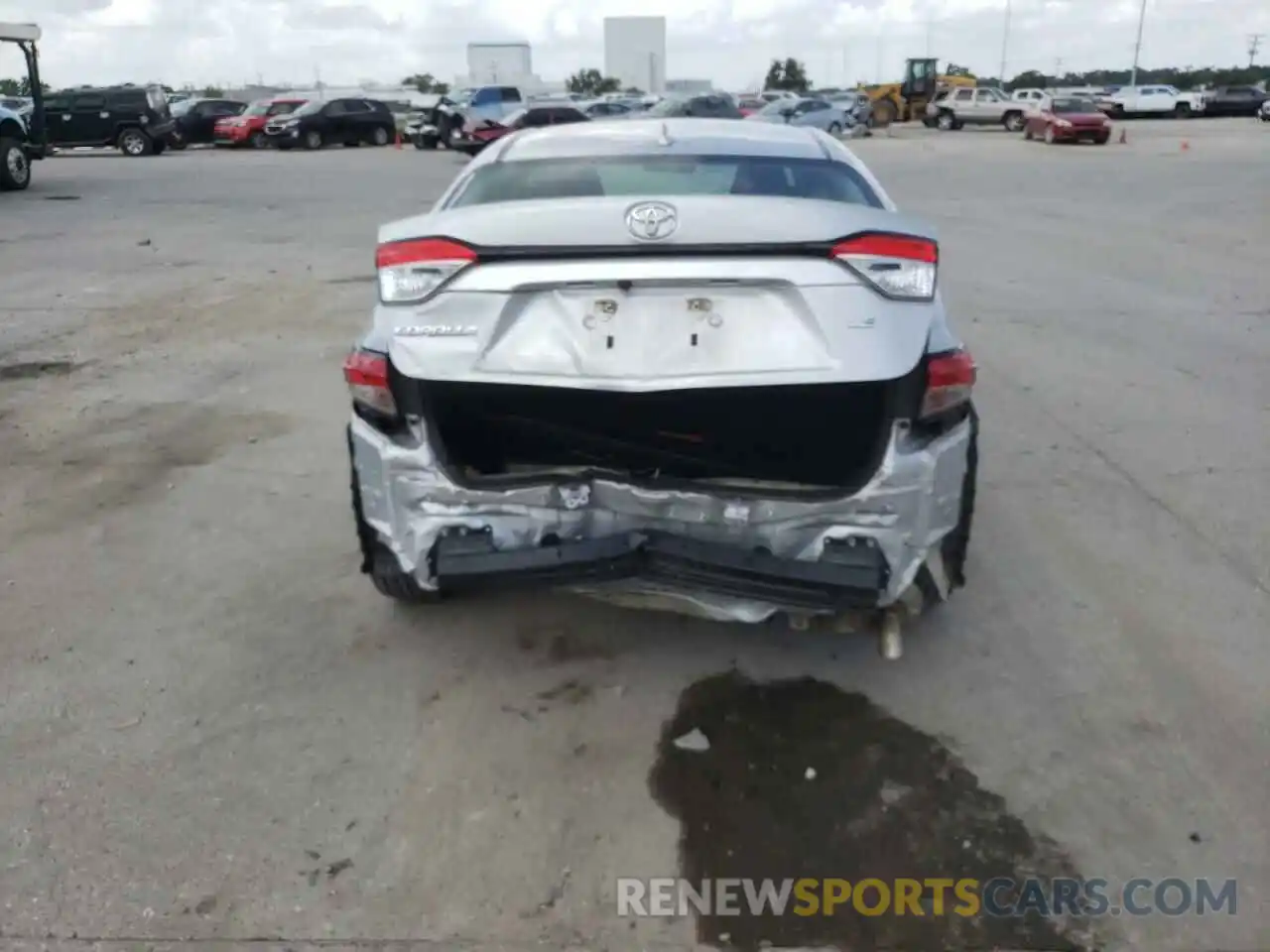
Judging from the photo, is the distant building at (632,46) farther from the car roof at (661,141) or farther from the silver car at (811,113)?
the car roof at (661,141)

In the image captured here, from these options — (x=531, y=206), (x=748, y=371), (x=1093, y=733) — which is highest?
(x=531, y=206)

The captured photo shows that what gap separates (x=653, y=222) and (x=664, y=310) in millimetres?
254

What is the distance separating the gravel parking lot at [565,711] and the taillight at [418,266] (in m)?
1.33

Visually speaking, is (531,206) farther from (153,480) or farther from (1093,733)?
(153,480)

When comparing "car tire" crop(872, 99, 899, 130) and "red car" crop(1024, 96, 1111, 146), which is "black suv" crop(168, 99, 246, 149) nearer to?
"car tire" crop(872, 99, 899, 130)

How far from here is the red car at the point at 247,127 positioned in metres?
38.1

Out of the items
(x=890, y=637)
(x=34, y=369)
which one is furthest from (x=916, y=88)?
(x=890, y=637)

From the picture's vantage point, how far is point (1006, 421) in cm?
644

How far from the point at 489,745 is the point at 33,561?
2479 mm

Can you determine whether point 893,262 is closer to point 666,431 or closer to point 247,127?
point 666,431

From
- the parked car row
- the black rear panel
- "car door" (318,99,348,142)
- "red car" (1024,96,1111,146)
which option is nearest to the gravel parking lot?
the black rear panel

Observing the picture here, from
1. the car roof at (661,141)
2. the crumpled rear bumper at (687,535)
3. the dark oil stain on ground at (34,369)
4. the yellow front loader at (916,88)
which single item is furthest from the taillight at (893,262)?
the yellow front loader at (916,88)

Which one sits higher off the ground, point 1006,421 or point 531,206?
point 531,206

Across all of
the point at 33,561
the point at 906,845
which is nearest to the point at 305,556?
the point at 33,561
